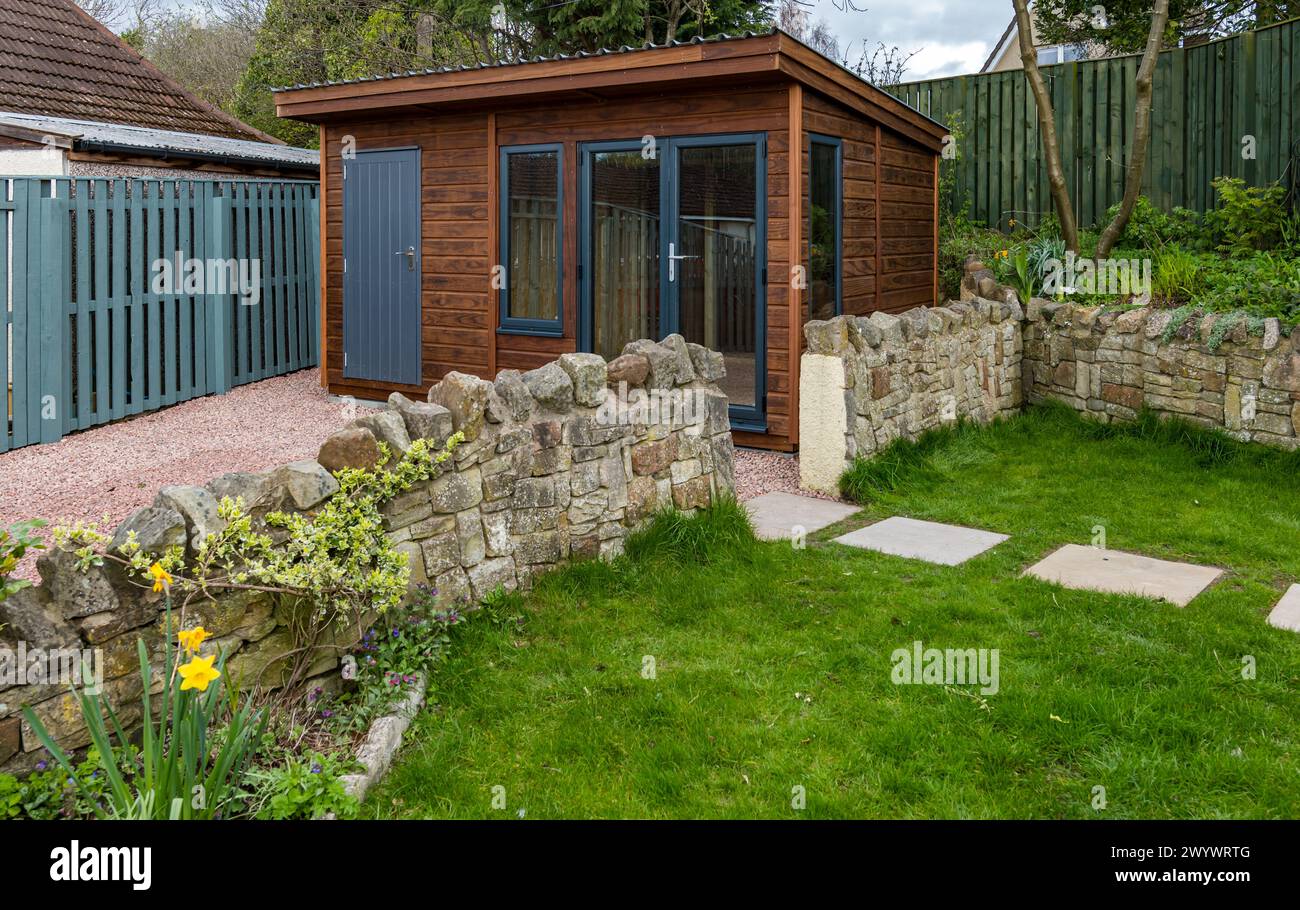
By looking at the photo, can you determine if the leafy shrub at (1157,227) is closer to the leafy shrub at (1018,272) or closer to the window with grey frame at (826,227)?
the leafy shrub at (1018,272)

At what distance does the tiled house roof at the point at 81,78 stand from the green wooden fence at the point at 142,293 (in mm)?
2914

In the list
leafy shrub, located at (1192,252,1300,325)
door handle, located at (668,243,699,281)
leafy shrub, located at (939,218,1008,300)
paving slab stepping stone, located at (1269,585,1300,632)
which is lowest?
paving slab stepping stone, located at (1269,585,1300,632)

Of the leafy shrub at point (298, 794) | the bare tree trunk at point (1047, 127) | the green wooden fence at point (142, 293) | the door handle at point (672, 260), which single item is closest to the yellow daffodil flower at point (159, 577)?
the leafy shrub at point (298, 794)

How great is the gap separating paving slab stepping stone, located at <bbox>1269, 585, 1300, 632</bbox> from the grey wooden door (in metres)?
7.37

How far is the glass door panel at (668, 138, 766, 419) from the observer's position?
832 cm

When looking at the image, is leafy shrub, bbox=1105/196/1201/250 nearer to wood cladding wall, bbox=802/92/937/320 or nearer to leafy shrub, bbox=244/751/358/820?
wood cladding wall, bbox=802/92/937/320

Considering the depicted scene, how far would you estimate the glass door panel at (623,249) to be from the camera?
8.81 meters

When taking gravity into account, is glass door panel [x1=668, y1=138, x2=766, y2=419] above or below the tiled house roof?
below

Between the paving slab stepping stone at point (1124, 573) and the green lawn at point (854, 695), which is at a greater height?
the paving slab stepping stone at point (1124, 573)

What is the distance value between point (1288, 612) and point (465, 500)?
359cm

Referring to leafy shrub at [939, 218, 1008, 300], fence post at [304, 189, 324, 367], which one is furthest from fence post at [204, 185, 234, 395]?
leafy shrub at [939, 218, 1008, 300]
